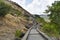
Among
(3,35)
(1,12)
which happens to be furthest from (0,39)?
(1,12)

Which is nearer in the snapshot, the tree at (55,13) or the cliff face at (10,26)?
the cliff face at (10,26)

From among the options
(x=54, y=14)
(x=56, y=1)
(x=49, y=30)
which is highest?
(x=56, y=1)

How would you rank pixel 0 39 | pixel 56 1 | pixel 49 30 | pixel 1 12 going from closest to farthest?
pixel 0 39 < pixel 1 12 < pixel 49 30 < pixel 56 1

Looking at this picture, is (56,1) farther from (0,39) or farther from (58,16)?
(0,39)

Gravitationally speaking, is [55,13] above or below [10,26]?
above

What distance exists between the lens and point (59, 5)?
5028 cm

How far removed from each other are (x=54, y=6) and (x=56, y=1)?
332cm

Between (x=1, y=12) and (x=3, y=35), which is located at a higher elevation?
(x=1, y=12)

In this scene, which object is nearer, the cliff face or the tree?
the cliff face

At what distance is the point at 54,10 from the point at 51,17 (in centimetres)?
189

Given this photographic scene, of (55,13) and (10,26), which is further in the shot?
(55,13)

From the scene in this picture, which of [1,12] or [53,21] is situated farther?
[53,21]

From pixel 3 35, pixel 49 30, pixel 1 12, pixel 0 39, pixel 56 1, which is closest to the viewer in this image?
pixel 0 39

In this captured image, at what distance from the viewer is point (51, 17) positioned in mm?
49625
